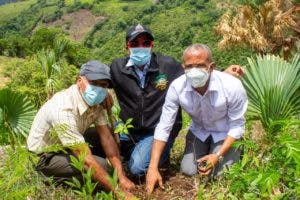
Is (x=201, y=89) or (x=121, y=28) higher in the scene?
(x=201, y=89)

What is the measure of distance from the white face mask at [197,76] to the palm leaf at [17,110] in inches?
112

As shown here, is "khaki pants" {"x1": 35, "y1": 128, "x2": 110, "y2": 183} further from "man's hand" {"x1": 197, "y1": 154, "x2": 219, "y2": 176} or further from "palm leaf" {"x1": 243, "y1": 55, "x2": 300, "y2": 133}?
"palm leaf" {"x1": 243, "y1": 55, "x2": 300, "y2": 133}

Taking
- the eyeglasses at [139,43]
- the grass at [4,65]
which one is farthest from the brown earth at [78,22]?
the eyeglasses at [139,43]

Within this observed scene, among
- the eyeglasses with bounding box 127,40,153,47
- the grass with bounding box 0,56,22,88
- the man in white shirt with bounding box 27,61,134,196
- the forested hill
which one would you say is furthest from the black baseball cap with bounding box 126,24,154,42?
the forested hill

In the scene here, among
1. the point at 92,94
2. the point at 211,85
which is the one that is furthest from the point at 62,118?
the point at 211,85

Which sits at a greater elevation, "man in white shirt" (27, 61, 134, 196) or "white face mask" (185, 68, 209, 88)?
"white face mask" (185, 68, 209, 88)

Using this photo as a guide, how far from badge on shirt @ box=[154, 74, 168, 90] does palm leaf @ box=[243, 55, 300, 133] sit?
30.4 inches

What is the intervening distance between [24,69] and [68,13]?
120 meters

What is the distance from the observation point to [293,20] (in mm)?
17875

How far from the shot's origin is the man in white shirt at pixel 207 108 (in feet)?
13.5

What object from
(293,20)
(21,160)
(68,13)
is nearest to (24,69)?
(293,20)

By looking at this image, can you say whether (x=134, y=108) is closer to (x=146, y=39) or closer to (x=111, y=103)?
(x=111, y=103)

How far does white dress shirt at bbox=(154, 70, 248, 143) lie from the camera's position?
4.26m

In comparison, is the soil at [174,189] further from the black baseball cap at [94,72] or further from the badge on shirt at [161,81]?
the black baseball cap at [94,72]
